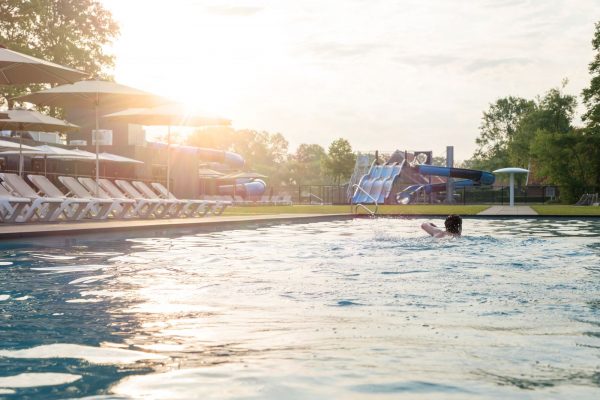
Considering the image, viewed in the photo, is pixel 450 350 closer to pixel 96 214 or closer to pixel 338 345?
pixel 338 345

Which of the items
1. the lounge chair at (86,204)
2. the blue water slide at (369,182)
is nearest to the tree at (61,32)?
the lounge chair at (86,204)

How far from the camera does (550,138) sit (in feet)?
158

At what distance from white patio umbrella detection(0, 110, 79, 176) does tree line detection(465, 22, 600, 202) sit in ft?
112

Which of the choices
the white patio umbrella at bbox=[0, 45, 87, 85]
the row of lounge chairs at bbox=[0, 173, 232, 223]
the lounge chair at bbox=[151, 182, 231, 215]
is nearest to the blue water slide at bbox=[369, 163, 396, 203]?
the lounge chair at bbox=[151, 182, 231, 215]

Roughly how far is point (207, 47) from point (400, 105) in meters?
8.97

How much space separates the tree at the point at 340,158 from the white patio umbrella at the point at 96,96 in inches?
1737

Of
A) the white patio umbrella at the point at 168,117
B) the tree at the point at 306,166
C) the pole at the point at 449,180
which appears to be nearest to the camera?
the white patio umbrella at the point at 168,117

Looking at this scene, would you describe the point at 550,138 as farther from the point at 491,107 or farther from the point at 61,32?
the point at 491,107

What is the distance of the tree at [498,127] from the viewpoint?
84.2 m

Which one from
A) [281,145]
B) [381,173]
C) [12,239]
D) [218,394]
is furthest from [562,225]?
[281,145]

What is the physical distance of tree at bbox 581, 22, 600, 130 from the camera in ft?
147

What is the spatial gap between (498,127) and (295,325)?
84.7 meters

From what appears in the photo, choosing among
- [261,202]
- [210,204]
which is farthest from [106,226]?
[261,202]

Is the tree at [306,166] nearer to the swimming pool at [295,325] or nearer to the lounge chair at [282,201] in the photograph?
the lounge chair at [282,201]
